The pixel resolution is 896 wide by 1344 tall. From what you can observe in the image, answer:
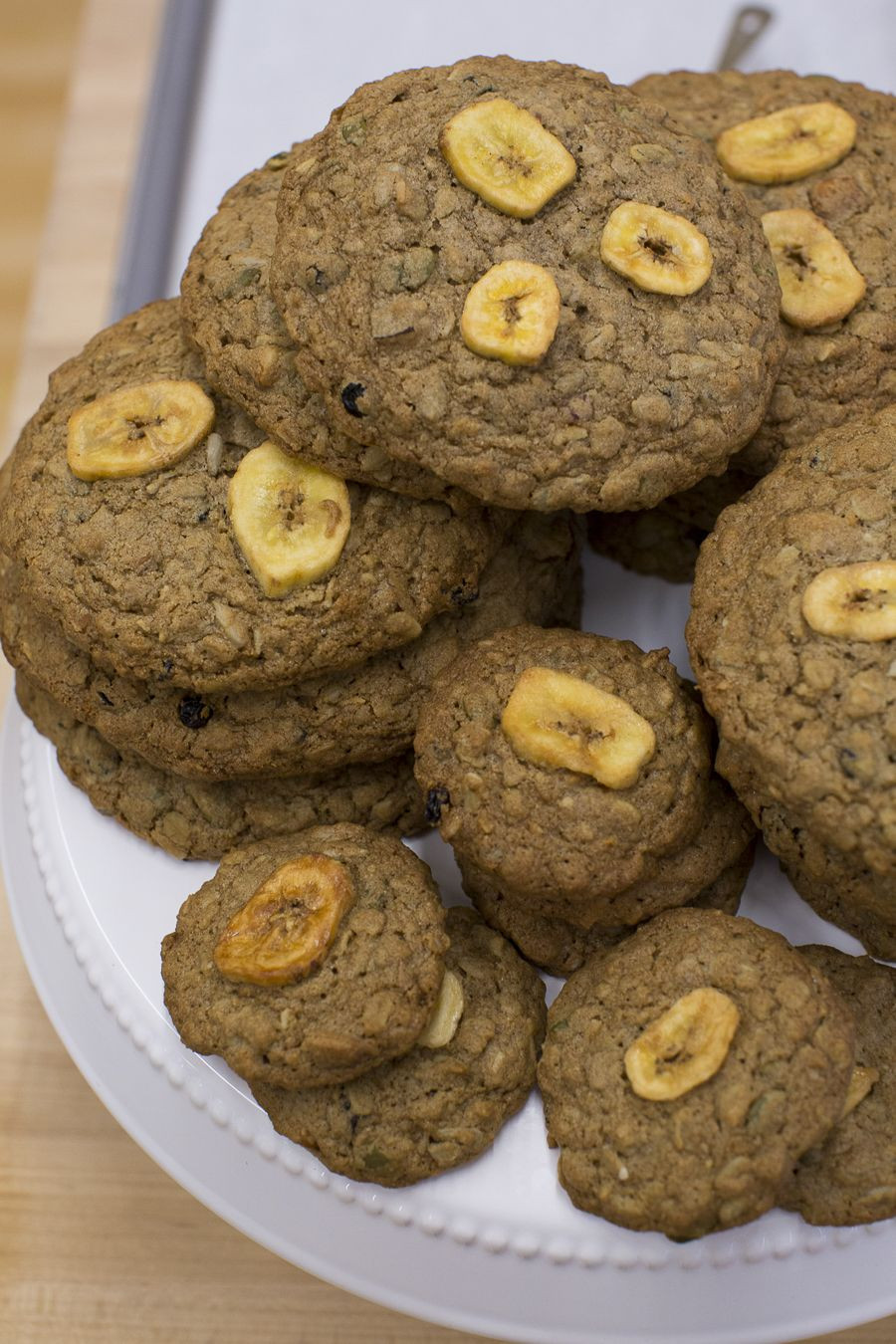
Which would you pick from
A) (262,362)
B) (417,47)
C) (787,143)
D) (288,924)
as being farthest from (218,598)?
(417,47)

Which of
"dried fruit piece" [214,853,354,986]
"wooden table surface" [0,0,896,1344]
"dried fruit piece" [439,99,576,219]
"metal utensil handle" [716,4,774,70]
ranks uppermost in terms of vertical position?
"metal utensil handle" [716,4,774,70]

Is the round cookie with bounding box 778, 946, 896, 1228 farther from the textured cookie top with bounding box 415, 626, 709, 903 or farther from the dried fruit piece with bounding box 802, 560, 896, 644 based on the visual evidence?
the dried fruit piece with bounding box 802, 560, 896, 644

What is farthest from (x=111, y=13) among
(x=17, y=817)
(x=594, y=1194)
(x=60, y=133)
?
(x=594, y=1194)

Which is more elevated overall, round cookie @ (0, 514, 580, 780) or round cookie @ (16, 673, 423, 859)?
round cookie @ (0, 514, 580, 780)

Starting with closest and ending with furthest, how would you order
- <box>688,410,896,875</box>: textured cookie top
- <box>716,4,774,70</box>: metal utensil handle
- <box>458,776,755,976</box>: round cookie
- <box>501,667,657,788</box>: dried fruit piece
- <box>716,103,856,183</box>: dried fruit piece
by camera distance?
<box>688,410,896,875</box>: textured cookie top → <box>501,667,657,788</box>: dried fruit piece → <box>458,776,755,976</box>: round cookie → <box>716,103,856,183</box>: dried fruit piece → <box>716,4,774,70</box>: metal utensil handle

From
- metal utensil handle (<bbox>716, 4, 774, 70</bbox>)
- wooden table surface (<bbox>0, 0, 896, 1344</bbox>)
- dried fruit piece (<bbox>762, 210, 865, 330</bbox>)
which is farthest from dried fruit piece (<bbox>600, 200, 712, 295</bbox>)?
wooden table surface (<bbox>0, 0, 896, 1344</bbox>)

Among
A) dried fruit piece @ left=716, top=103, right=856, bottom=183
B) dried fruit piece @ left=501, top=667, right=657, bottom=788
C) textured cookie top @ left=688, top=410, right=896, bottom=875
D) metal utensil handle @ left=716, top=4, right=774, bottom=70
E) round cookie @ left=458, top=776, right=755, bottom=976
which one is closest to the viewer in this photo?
textured cookie top @ left=688, top=410, right=896, bottom=875

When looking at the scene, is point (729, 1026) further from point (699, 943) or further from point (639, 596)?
point (639, 596)

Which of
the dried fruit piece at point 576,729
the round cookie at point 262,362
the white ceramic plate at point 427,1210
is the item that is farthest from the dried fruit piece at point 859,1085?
the round cookie at point 262,362
